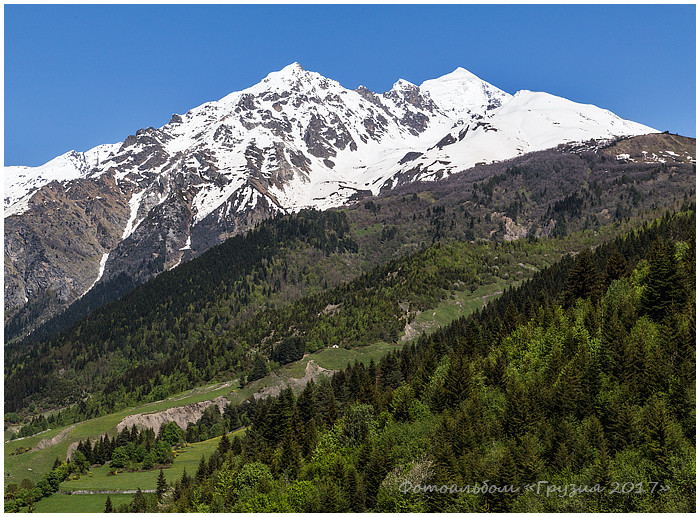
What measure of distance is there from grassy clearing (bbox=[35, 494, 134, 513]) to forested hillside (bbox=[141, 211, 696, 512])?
16.1 metres

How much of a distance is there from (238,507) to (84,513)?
157ft

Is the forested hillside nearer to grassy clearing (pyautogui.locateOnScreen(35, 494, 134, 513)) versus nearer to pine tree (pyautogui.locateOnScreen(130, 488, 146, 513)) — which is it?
pine tree (pyautogui.locateOnScreen(130, 488, 146, 513))

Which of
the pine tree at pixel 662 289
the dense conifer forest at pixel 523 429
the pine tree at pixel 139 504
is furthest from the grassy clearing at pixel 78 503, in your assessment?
the pine tree at pixel 662 289

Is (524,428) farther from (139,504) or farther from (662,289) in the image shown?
(139,504)

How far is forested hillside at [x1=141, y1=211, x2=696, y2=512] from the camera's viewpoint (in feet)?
288

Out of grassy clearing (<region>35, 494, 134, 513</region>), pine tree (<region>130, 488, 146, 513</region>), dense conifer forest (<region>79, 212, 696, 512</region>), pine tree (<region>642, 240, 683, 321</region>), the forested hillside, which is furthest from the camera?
grassy clearing (<region>35, 494, 134, 513</region>)

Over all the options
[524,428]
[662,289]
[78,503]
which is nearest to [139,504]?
[78,503]

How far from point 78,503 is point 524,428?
101748 millimetres

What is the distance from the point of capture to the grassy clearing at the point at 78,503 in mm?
139250

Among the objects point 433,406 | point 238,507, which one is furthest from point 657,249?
point 238,507

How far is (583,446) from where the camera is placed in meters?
91.9

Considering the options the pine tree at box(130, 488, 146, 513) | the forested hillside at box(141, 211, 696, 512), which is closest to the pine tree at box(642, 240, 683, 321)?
the forested hillside at box(141, 211, 696, 512)

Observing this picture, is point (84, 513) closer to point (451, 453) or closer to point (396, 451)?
point (396, 451)

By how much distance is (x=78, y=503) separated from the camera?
144875mm
